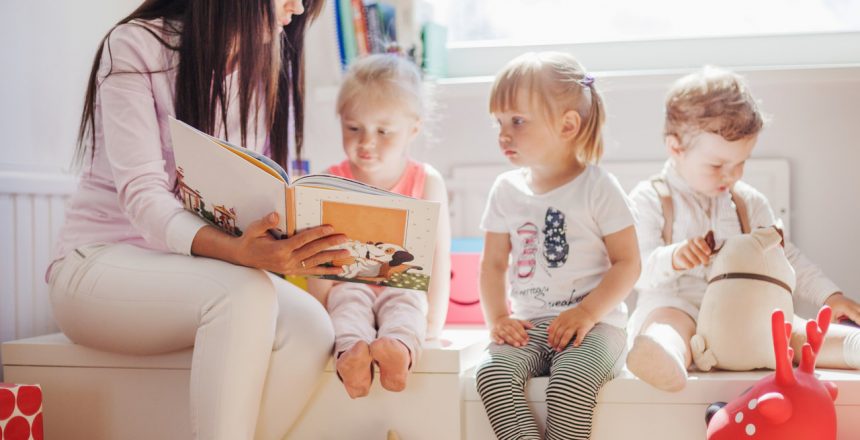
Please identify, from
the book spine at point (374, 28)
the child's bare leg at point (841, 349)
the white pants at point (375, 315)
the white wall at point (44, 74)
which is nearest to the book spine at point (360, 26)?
the book spine at point (374, 28)

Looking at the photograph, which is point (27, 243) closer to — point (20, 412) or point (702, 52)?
point (20, 412)

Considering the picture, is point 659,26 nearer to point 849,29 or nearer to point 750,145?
point 849,29

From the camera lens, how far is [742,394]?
1135 mm

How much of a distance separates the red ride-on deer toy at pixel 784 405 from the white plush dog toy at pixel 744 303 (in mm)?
141

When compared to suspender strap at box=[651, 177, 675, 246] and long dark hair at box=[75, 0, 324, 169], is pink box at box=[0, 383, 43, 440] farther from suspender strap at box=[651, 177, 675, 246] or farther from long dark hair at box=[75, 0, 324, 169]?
suspender strap at box=[651, 177, 675, 246]

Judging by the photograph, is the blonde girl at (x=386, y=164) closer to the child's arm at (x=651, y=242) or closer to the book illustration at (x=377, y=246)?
the book illustration at (x=377, y=246)

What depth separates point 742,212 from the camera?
148 centimetres

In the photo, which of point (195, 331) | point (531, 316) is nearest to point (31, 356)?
point (195, 331)

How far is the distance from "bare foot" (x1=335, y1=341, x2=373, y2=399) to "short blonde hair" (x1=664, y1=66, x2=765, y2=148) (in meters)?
0.68

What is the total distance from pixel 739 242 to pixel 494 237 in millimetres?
392

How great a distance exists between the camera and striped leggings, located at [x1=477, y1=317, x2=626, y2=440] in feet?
3.76

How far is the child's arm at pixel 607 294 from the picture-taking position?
49.9 inches

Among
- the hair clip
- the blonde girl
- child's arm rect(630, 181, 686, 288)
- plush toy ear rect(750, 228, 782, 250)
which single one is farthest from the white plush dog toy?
the blonde girl

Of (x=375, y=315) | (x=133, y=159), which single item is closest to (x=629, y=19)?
(x=375, y=315)
